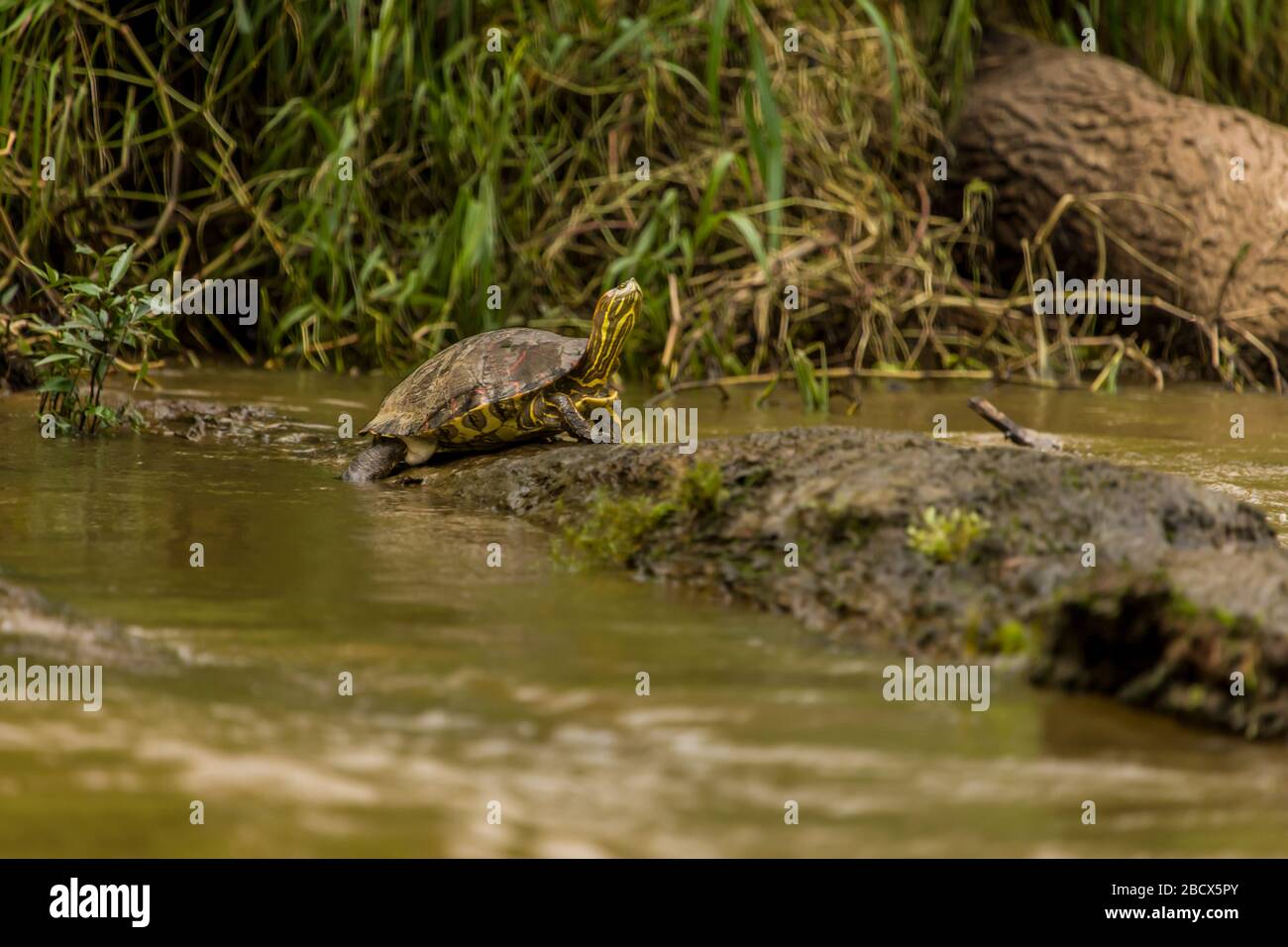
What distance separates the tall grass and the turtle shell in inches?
85.3

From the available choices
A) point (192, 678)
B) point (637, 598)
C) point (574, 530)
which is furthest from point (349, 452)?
point (192, 678)

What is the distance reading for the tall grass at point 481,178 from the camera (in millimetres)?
7066

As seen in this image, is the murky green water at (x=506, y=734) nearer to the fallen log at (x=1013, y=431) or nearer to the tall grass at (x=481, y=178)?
the fallen log at (x=1013, y=431)

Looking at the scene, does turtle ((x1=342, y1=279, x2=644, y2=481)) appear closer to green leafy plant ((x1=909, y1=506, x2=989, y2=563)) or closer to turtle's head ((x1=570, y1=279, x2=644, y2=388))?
turtle's head ((x1=570, y1=279, x2=644, y2=388))

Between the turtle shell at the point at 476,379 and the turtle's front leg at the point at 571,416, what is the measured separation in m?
0.07

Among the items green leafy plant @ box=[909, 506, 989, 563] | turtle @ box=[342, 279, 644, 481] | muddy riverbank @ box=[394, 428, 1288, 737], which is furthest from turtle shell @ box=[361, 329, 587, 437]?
green leafy plant @ box=[909, 506, 989, 563]

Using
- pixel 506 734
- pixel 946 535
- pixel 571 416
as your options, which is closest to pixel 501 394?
pixel 571 416

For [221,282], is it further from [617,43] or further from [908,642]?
[908,642]

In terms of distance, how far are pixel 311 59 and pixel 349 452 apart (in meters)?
3.33

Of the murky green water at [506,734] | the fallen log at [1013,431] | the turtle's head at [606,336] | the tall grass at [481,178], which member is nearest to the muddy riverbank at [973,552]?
the murky green water at [506,734]

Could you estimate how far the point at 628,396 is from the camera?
22.0 ft

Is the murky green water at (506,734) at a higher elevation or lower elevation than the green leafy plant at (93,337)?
lower

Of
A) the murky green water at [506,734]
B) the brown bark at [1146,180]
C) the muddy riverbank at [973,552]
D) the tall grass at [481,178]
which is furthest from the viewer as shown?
the brown bark at [1146,180]
